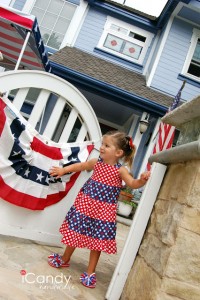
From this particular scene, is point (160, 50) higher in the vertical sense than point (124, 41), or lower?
lower

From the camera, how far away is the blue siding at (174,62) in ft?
25.7

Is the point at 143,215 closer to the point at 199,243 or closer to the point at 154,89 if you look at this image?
the point at 199,243

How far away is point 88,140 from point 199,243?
150 centimetres

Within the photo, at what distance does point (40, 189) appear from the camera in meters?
2.17

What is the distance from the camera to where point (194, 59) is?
8086mm

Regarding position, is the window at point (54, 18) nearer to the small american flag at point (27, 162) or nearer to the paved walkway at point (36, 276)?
the small american flag at point (27, 162)

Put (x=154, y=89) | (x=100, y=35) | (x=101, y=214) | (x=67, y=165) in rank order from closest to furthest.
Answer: (x=101, y=214) < (x=67, y=165) < (x=154, y=89) < (x=100, y=35)

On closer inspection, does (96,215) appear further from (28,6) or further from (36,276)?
(28,6)

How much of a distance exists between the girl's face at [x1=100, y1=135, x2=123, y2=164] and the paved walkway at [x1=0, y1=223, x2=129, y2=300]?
33.3 inches

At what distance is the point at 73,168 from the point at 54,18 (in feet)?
26.2

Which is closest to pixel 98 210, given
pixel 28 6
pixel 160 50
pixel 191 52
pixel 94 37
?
pixel 160 50

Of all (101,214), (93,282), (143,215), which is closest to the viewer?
(143,215)

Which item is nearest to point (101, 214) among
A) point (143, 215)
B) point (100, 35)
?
point (143, 215)

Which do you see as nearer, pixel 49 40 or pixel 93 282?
pixel 93 282
